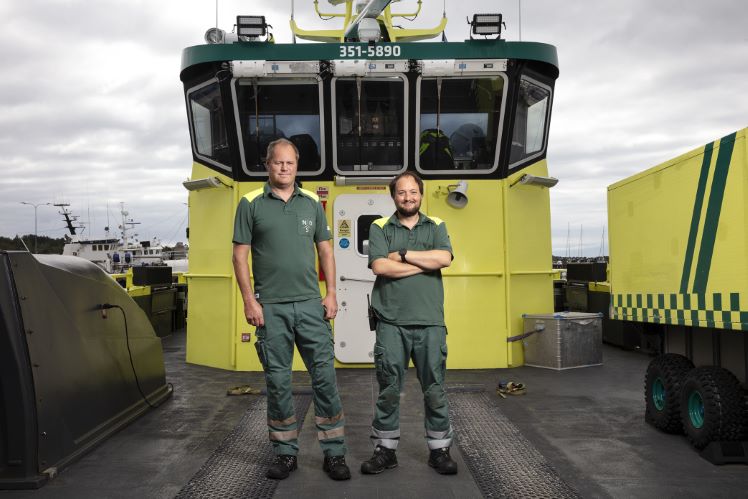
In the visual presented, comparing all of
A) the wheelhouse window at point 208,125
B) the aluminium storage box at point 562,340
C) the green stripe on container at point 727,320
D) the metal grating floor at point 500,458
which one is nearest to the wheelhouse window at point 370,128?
the wheelhouse window at point 208,125

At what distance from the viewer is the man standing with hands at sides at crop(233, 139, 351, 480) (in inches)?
139

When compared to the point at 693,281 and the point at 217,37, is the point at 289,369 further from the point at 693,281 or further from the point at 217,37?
the point at 217,37

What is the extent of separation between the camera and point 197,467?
12.0 feet

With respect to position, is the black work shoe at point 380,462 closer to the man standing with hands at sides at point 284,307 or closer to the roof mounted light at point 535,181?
the man standing with hands at sides at point 284,307

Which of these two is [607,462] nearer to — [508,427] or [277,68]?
[508,427]

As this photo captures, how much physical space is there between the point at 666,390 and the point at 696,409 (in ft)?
0.93

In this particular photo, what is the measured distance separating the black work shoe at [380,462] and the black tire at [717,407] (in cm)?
185

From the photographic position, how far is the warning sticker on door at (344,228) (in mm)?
6918

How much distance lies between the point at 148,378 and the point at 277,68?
10.9ft

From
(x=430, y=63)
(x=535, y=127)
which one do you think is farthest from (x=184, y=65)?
(x=535, y=127)

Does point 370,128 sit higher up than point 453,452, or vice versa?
point 370,128

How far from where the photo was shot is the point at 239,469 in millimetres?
3611

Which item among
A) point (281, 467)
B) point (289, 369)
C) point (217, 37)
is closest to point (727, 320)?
point (289, 369)

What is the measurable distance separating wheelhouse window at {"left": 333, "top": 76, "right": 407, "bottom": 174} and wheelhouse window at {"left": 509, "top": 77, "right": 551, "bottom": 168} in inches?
50.5
